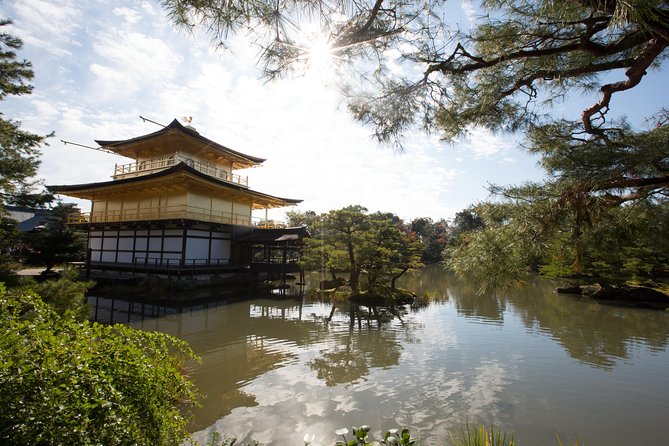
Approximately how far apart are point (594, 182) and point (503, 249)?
925mm

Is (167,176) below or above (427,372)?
above

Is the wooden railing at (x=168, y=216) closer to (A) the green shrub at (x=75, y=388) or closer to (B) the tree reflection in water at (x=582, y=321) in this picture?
(B) the tree reflection in water at (x=582, y=321)

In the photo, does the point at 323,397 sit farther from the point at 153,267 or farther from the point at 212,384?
the point at 153,267

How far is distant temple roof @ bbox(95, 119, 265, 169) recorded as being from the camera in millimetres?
18609

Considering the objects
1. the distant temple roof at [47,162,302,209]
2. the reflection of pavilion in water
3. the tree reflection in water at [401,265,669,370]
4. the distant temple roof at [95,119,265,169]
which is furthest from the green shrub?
the distant temple roof at [95,119,265,169]

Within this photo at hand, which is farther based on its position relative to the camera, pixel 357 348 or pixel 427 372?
pixel 357 348

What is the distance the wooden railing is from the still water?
6035 millimetres

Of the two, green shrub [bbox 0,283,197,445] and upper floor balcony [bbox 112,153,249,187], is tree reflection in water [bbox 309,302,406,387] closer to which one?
green shrub [bbox 0,283,197,445]

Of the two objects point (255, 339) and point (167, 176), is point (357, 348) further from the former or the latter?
point (167, 176)

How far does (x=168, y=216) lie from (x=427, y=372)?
1504cm

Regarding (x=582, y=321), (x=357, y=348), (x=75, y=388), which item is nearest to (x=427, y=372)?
(x=357, y=348)

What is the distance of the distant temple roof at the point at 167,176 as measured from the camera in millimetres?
16062

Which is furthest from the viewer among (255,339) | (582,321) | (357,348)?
(582,321)

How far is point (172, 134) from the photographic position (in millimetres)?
18719
